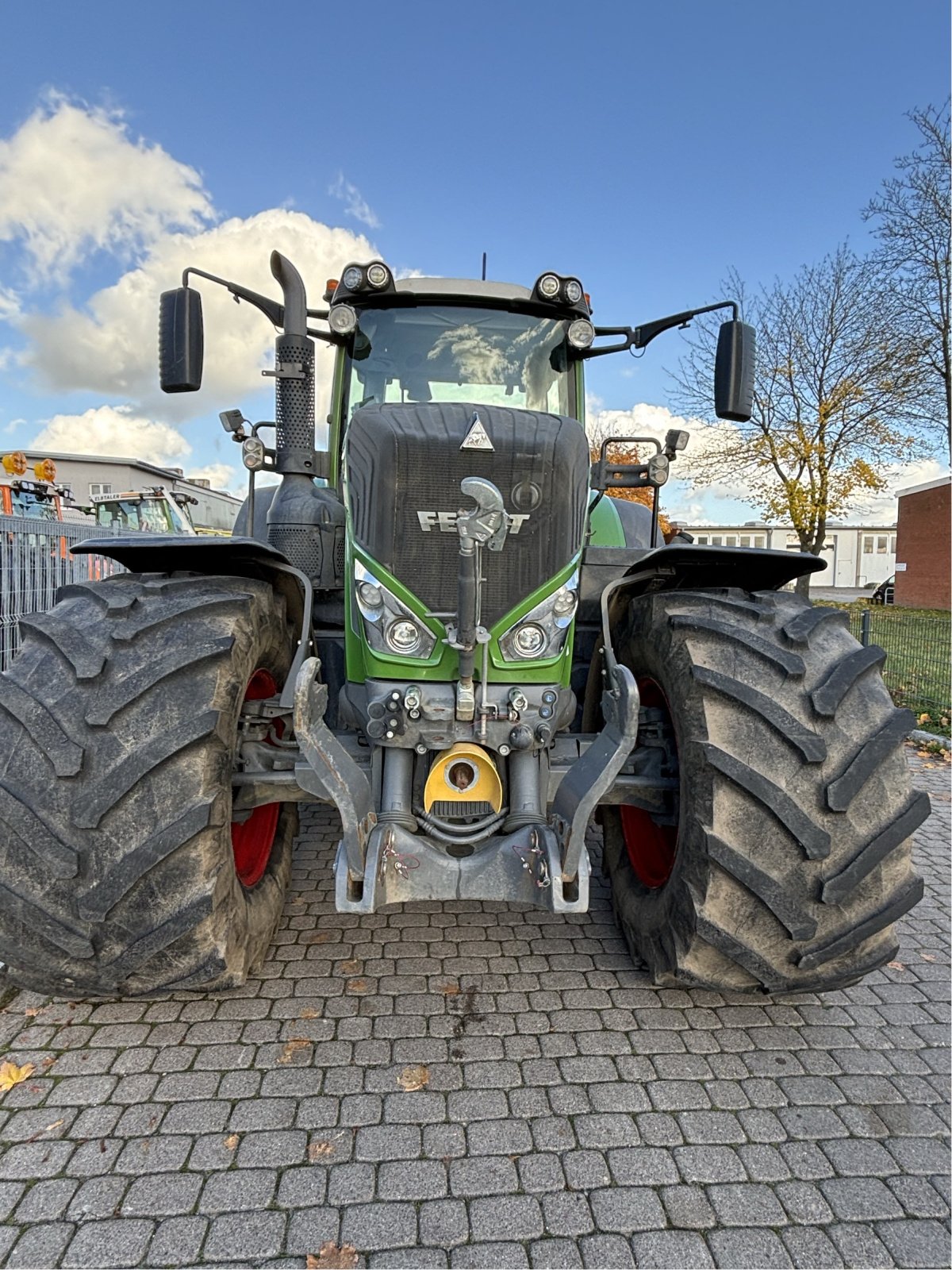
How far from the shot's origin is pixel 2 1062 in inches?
98.3

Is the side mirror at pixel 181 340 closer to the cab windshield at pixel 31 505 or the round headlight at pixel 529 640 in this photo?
the round headlight at pixel 529 640

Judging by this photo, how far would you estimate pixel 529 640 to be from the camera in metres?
2.77

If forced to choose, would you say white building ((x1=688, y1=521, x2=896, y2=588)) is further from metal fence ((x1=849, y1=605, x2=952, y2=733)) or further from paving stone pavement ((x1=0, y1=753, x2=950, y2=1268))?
paving stone pavement ((x1=0, y1=753, x2=950, y2=1268))

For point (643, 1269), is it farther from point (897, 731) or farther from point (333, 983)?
point (897, 731)

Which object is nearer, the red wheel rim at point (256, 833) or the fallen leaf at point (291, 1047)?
the fallen leaf at point (291, 1047)

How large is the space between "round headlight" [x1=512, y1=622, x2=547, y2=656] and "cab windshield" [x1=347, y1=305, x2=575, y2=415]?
1302mm

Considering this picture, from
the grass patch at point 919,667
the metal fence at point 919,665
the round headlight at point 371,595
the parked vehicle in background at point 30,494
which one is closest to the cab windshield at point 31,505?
the parked vehicle in background at point 30,494

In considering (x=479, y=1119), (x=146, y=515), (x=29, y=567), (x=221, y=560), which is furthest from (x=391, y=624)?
(x=146, y=515)

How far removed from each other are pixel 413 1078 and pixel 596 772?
114 cm

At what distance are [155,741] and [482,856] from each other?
1124 mm

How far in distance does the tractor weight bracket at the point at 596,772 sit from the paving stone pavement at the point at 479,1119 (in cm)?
72

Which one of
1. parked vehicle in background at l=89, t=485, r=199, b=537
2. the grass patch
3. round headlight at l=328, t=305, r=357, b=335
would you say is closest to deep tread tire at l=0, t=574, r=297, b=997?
round headlight at l=328, t=305, r=357, b=335

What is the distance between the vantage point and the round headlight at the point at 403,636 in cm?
270

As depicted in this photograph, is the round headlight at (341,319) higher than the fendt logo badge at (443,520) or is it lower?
higher
